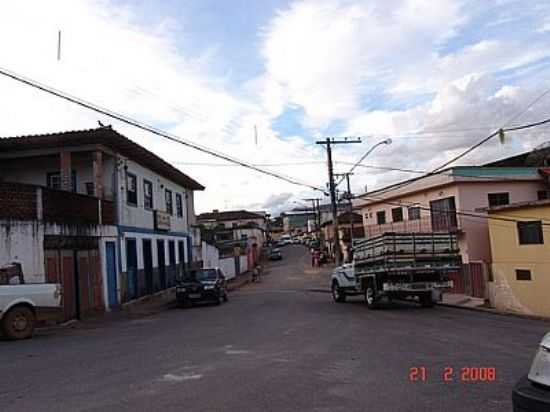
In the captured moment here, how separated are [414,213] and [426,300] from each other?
1790 cm

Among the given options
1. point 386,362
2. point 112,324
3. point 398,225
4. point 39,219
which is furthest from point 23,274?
point 398,225

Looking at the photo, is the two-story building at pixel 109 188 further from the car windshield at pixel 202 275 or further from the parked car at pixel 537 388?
the parked car at pixel 537 388

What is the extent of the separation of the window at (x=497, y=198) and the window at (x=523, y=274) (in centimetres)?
1150

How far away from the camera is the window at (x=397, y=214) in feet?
135

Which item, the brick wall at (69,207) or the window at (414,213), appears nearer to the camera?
the brick wall at (69,207)

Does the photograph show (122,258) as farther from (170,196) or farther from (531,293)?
(531,293)

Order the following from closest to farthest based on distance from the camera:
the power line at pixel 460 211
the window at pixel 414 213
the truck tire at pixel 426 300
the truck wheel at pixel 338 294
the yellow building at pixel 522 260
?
the truck tire at pixel 426 300, the yellow building at pixel 522 260, the power line at pixel 460 211, the truck wheel at pixel 338 294, the window at pixel 414 213

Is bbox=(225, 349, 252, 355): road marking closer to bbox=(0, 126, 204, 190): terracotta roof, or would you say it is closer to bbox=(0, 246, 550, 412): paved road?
bbox=(0, 246, 550, 412): paved road

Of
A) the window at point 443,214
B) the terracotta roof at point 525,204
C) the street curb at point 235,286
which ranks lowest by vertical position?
the street curb at point 235,286

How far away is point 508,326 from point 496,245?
10655 mm

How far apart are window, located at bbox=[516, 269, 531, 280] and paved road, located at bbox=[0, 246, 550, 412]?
252 inches

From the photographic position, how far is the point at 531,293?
904 inches

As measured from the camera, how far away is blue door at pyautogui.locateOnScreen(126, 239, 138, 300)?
26.1m
